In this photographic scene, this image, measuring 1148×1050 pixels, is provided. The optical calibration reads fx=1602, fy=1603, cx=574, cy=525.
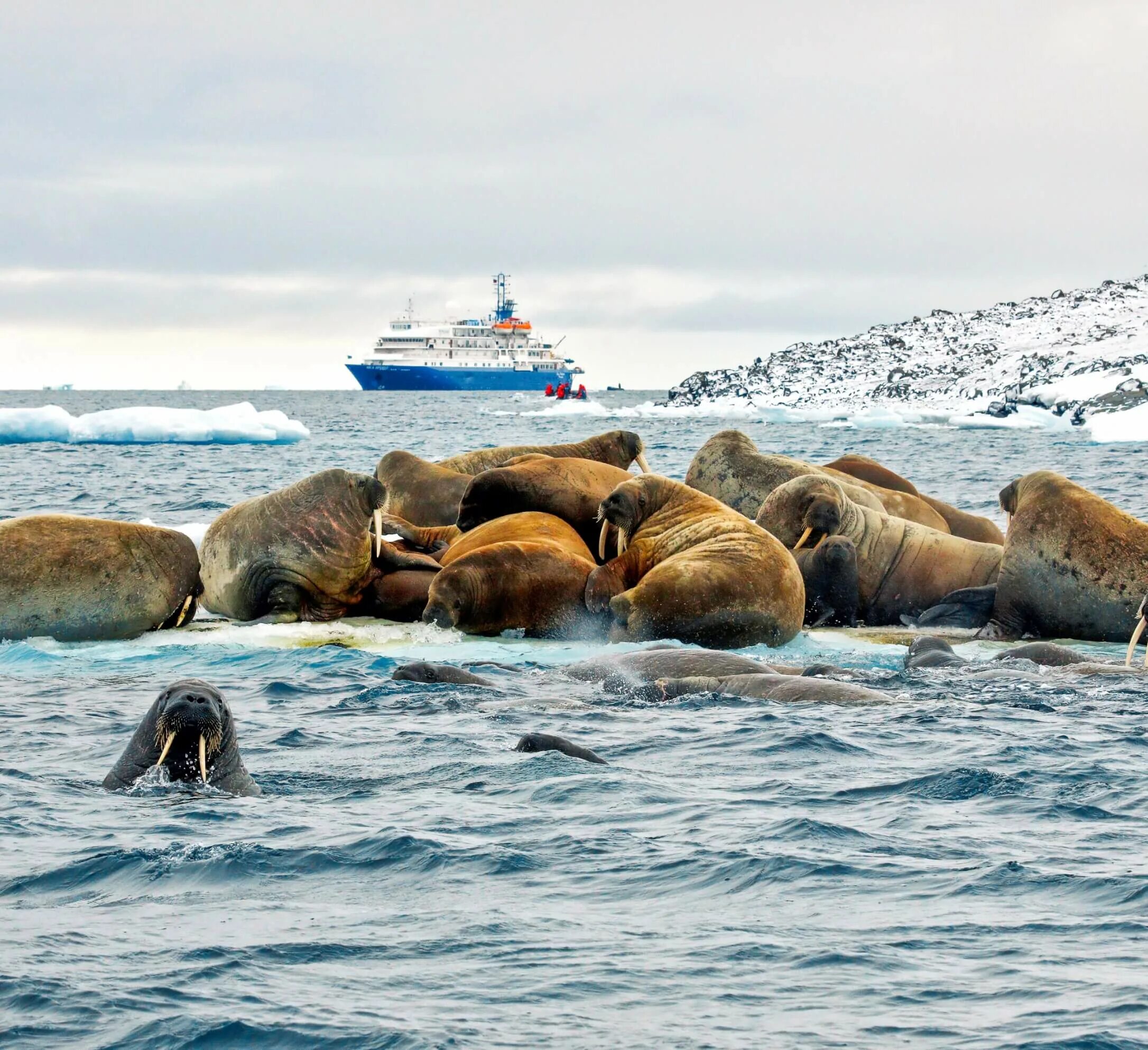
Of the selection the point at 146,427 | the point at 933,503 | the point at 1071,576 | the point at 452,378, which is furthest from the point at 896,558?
the point at 452,378

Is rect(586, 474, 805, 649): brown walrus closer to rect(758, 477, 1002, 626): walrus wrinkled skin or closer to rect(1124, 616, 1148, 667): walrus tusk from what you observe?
rect(758, 477, 1002, 626): walrus wrinkled skin

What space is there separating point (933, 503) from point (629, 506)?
4.66m

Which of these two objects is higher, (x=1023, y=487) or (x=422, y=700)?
(x=1023, y=487)

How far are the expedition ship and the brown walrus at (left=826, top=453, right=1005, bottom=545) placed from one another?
109850 mm

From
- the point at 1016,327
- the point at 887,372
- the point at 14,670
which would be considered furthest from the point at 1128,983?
the point at 1016,327

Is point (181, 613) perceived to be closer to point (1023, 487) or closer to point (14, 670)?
point (14, 670)

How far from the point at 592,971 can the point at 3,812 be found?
3146 mm

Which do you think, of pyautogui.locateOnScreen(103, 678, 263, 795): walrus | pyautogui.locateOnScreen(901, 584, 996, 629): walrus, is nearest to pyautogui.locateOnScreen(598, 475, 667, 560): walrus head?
pyautogui.locateOnScreen(901, 584, 996, 629): walrus

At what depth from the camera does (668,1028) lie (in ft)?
14.6

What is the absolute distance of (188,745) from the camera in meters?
7.23

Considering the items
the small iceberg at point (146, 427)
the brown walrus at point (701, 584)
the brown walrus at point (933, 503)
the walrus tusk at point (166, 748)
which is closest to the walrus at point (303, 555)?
the brown walrus at point (701, 584)

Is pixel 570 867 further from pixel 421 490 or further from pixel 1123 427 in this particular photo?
pixel 1123 427

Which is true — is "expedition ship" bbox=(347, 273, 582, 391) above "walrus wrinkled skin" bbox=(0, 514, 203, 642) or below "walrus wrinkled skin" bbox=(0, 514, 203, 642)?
above

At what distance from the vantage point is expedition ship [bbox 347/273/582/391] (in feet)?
415
